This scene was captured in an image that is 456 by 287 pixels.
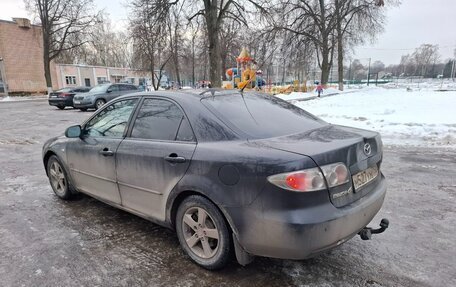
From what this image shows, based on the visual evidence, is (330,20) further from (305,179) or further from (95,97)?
(305,179)

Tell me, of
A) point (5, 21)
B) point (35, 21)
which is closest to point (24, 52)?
point (5, 21)

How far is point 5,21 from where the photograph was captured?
39438 mm

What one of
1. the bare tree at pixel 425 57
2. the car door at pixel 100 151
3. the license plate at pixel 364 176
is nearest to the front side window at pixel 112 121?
the car door at pixel 100 151

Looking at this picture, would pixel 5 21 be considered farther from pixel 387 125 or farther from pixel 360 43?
pixel 387 125

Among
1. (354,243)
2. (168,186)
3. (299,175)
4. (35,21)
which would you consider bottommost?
(354,243)

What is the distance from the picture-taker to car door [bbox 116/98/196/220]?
2.84m

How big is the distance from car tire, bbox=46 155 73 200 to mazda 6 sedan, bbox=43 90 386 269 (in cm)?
85

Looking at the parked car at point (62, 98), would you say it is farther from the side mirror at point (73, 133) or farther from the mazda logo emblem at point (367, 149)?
the mazda logo emblem at point (367, 149)

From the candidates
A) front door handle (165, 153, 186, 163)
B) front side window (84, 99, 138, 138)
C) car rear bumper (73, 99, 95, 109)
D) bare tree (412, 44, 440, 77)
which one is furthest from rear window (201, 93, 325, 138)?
bare tree (412, 44, 440, 77)

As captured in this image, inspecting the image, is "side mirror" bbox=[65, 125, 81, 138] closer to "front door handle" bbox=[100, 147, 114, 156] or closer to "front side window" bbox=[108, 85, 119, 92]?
"front door handle" bbox=[100, 147, 114, 156]

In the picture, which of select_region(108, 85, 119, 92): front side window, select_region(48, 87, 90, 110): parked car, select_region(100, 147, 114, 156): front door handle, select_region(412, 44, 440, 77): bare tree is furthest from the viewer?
select_region(412, 44, 440, 77): bare tree

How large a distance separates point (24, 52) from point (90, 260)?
47718 mm

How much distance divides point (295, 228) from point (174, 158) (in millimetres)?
1195

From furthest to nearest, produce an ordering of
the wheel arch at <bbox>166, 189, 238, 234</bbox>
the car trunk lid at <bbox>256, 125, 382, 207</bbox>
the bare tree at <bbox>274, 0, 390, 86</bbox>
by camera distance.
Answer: the bare tree at <bbox>274, 0, 390, 86</bbox> < the wheel arch at <bbox>166, 189, 238, 234</bbox> < the car trunk lid at <bbox>256, 125, 382, 207</bbox>
